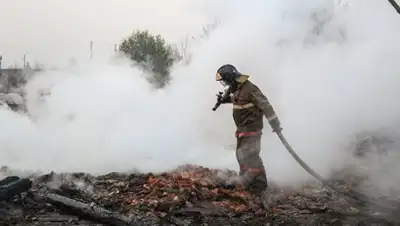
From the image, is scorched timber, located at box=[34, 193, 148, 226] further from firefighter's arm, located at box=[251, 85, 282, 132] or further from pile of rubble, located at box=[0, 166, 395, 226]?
firefighter's arm, located at box=[251, 85, 282, 132]

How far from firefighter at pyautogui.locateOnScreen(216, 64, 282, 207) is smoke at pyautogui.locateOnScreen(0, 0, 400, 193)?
1.32 m

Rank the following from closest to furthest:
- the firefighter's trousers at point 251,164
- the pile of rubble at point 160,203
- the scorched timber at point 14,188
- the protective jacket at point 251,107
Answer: the pile of rubble at point 160,203 → the scorched timber at point 14,188 → the firefighter's trousers at point 251,164 → the protective jacket at point 251,107

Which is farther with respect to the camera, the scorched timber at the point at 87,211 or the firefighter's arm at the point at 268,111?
the firefighter's arm at the point at 268,111

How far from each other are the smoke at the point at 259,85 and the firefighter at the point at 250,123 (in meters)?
1.32

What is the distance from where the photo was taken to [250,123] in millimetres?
6512

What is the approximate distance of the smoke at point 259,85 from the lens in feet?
27.2

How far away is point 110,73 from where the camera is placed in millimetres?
10727

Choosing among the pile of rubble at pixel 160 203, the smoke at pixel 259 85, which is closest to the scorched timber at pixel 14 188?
the pile of rubble at pixel 160 203

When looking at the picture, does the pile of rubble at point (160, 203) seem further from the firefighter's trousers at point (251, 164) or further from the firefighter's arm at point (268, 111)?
the firefighter's arm at point (268, 111)

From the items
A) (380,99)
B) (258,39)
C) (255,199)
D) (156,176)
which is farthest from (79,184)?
(380,99)

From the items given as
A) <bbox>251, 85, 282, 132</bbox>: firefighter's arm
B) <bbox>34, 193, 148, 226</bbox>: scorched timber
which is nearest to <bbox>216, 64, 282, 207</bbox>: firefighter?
<bbox>251, 85, 282, 132</bbox>: firefighter's arm

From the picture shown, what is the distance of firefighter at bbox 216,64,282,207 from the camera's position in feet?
20.8

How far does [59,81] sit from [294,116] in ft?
15.2

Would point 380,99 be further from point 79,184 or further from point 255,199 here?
point 79,184
